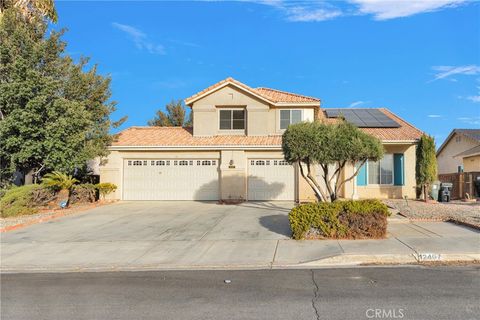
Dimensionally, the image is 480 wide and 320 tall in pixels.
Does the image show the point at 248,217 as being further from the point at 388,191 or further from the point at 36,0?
the point at 36,0

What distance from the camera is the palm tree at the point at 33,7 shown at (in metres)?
20.8

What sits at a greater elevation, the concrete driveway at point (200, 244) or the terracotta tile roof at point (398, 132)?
the terracotta tile roof at point (398, 132)

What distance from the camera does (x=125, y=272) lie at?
26.2ft

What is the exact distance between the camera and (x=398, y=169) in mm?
20516

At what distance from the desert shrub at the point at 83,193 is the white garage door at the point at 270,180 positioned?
8.00m

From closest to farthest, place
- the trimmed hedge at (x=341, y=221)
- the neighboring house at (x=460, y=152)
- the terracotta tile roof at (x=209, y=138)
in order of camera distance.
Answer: the trimmed hedge at (x=341, y=221) → the terracotta tile roof at (x=209, y=138) → the neighboring house at (x=460, y=152)

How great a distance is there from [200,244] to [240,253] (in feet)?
5.07

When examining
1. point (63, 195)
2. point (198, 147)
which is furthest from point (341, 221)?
point (63, 195)

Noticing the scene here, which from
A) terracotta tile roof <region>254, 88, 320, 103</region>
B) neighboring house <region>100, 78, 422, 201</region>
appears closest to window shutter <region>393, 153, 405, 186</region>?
neighboring house <region>100, 78, 422, 201</region>

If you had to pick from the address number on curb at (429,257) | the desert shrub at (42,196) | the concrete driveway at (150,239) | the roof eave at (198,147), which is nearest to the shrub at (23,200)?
the desert shrub at (42,196)

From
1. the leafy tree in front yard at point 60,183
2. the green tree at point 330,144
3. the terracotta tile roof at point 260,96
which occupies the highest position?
the terracotta tile roof at point 260,96

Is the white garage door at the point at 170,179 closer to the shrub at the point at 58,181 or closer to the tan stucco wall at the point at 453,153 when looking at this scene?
the shrub at the point at 58,181

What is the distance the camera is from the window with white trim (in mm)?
20656

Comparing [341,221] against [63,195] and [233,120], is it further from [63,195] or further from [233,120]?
[63,195]
